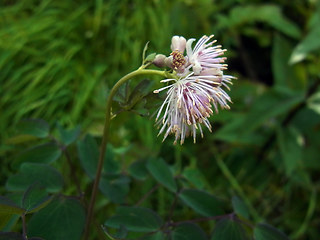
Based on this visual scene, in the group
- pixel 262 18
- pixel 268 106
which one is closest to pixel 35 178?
pixel 268 106

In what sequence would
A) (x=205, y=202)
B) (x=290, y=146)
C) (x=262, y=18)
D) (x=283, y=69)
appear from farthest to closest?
1. (x=262, y=18)
2. (x=283, y=69)
3. (x=290, y=146)
4. (x=205, y=202)

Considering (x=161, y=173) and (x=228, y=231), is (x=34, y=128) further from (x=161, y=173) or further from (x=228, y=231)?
(x=228, y=231)

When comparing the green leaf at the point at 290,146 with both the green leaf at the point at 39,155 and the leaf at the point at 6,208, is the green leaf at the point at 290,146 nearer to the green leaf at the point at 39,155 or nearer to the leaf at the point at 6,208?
the green leaf at the point at 39,155

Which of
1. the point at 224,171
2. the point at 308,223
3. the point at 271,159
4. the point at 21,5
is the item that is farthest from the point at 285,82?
the point at 21,5

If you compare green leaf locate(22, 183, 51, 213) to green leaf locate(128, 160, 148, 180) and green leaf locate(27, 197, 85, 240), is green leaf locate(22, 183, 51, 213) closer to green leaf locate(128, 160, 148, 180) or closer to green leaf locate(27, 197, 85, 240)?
green leaf locate(27, 197, 85, 240)

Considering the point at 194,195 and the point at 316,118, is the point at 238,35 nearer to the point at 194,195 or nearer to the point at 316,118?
the point at 316,118
